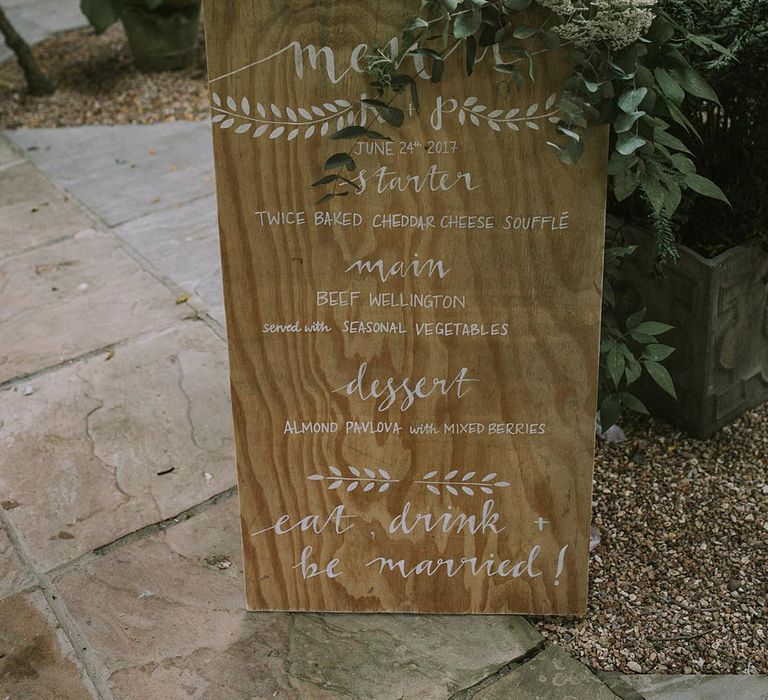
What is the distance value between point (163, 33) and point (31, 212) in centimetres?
177

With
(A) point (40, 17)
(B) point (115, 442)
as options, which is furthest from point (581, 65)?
(A) point (40, 17)

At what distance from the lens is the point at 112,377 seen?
10.7 feet

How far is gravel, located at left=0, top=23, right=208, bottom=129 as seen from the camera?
5.30 m

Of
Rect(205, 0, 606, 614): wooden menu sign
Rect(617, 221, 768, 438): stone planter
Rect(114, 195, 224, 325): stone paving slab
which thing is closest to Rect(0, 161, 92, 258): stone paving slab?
Rect(114, 195, 224, 325): stone paving slab

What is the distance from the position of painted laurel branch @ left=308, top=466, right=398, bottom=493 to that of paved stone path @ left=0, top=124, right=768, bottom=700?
0.36m

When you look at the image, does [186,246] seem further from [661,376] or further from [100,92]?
[661,376]

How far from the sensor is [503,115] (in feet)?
6.13

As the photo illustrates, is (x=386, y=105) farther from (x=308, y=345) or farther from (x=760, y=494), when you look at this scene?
(x=760, y=494)

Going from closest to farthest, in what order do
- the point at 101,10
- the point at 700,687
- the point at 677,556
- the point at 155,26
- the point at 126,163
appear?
the point at 700,687 < the point at 677,556 < the point at 126,163 < the point at 101,10 < the point at 155,26

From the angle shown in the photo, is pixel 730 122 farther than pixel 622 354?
Yes

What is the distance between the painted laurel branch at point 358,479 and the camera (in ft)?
7.25

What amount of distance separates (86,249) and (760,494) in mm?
2643

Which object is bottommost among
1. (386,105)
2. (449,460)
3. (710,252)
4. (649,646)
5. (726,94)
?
(649,646)

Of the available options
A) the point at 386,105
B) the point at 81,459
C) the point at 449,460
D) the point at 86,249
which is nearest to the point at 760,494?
the point at 449,460
